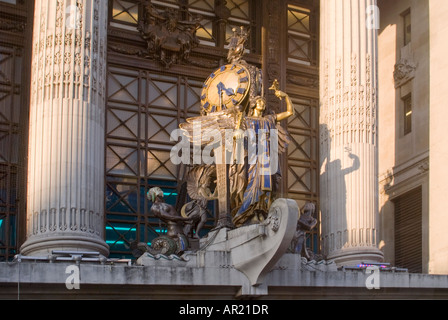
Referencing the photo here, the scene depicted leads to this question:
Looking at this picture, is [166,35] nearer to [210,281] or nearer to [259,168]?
[259,168]

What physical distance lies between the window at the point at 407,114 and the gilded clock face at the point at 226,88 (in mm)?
9430

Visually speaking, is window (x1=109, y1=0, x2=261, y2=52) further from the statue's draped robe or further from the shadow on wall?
the statue's draped robe

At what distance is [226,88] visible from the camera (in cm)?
3088

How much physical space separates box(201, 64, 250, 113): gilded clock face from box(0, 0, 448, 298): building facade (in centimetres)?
329

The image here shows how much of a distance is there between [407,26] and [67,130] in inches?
650

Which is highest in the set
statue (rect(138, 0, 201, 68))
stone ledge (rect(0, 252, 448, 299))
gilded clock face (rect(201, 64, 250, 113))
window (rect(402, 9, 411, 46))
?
window (rect(402, 9, 411, 46))

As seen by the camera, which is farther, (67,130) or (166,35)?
(166,35)

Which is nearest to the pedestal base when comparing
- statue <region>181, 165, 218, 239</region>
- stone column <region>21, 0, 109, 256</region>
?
stone column <region>21, 0, 109, 256</region>

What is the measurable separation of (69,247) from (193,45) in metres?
12.4

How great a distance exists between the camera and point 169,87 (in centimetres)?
3659

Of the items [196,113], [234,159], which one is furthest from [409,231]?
[234,159]

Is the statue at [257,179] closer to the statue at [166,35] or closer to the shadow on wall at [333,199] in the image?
the shadow on wall at [333,199]

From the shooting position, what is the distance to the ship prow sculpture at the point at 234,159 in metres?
28.6

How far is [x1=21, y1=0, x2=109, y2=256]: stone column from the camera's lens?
26.9 m
